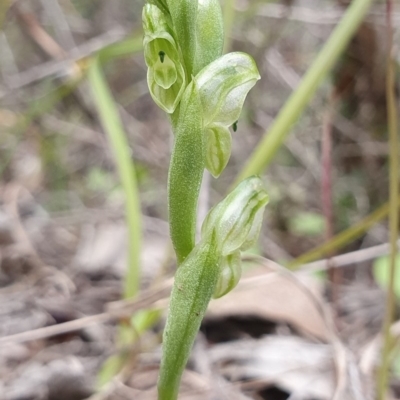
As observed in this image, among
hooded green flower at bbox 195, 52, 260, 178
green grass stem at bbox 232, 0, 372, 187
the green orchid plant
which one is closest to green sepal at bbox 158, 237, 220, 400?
the green orchid plant

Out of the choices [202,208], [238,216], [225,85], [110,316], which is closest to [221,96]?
[225,85]

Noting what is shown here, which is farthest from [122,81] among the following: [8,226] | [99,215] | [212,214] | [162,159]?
[212,214]

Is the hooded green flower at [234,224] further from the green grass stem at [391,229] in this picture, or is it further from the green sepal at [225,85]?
the green grass stem at [391,229]

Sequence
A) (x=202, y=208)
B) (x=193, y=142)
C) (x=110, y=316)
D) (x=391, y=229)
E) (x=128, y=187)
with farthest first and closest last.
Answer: (x=202, y=208), (x=128, y=187), (x=110, y=316), (x=391, y=229), (x=193, y=142)

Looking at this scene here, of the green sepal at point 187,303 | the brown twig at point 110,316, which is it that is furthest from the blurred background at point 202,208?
the green sepal at point 187,303

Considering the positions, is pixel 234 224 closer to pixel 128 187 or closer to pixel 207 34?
pixel 207 34

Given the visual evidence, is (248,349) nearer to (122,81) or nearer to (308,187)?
(308,187)

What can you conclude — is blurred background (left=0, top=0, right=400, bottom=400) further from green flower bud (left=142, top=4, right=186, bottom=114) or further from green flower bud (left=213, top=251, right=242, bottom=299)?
green flower bud (left=142, top=4, right=186, bottom=114)
